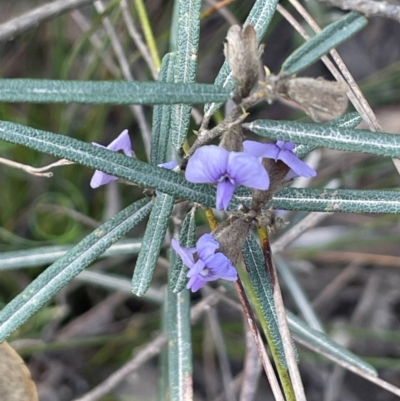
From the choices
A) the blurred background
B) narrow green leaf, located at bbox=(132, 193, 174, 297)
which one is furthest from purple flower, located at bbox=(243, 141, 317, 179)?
the blurred background

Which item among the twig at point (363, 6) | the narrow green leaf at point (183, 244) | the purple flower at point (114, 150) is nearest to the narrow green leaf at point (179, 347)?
the narrow green leaf at point (183, 244)

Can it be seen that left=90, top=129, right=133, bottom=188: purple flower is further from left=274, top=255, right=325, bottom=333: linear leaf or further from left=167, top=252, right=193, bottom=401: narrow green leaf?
left=274, top=255, right=325, bottom=333: linear leaf

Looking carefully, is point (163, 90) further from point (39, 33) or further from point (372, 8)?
point (39, 33)

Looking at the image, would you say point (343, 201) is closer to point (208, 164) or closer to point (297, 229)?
point (208, 164)

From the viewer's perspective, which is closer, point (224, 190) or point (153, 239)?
point (224, 190)

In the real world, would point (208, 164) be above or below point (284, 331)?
above

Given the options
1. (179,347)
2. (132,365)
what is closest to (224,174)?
(179,347)

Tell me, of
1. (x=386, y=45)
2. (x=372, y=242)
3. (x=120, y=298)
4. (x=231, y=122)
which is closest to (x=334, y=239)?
(x=372, y=242)
